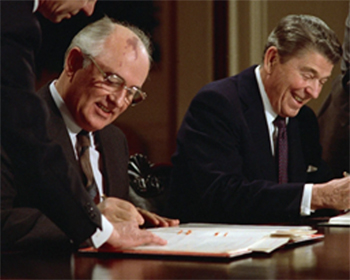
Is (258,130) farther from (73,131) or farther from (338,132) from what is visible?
(338,132)

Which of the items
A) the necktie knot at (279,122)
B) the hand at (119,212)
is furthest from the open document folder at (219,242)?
the necktie knot at (279,122)

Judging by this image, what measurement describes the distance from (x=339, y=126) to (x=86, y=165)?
201 cm

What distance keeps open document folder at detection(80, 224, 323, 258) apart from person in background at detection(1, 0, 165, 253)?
0.44 feet

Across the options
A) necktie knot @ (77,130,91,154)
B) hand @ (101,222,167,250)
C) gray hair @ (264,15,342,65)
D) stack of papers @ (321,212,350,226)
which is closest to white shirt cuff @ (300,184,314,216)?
stack of papers @ (321,212,350,226)

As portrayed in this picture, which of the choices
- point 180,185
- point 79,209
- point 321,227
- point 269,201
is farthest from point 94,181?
point 79,209

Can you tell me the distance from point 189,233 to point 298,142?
5.06 feet

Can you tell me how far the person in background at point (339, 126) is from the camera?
3.75m

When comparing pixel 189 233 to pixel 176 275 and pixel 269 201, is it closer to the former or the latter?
pixel 176 275

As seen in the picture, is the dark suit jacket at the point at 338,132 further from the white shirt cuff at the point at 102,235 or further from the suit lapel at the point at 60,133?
the white shirt cuff at the point at 102,235

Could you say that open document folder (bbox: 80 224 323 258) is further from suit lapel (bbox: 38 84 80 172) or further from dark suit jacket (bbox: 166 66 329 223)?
dark suit jacket (bbox: 166 66 329 223)

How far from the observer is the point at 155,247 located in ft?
4.80

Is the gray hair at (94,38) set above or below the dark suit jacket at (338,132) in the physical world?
above

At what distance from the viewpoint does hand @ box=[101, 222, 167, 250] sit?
4.68 ft

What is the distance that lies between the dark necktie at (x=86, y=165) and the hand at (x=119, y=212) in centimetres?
37
